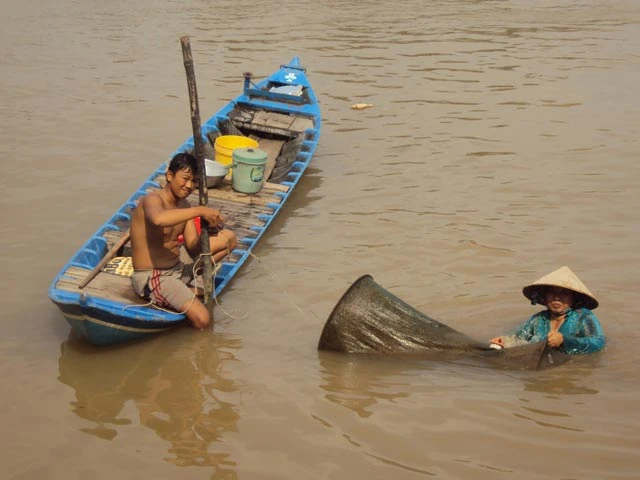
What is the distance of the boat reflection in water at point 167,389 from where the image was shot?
4805 mm

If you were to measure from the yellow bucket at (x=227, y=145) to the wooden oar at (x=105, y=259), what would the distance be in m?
2.09

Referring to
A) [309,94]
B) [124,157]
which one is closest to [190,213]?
[124,157]

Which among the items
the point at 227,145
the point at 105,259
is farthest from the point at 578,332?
the point at 227,145

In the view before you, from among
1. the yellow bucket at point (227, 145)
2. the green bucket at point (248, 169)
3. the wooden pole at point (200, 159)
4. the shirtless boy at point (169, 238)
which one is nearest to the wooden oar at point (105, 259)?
the shirtless boy at point (169, 238)

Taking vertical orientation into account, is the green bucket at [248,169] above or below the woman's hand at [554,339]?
above

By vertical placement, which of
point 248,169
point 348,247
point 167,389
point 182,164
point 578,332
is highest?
point 182,164

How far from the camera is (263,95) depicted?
10.3 m

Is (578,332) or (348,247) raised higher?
(578,332)

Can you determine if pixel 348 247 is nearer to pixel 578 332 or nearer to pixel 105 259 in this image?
pixel 105 259

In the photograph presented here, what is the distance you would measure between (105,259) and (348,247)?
2334 millimetres

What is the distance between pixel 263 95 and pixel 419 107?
247 centimetres

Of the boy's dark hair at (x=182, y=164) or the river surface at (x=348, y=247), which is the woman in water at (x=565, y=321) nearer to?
the river surface at (x=348, y=247)

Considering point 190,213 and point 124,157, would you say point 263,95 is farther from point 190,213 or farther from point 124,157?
point 190,213

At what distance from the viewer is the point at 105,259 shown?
627cm
